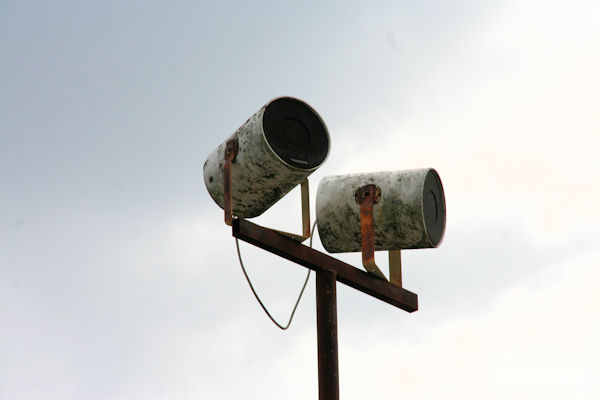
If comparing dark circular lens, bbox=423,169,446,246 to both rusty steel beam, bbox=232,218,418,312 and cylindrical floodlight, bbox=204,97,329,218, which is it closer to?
rusty steel beam, bbox=232,218,418,312

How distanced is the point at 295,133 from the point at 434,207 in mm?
1259

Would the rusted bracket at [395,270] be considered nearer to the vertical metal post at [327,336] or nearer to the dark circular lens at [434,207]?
the dark circular lens at [434,207]

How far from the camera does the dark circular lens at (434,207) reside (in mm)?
7566

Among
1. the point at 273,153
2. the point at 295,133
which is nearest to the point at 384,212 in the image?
the point at 295,133

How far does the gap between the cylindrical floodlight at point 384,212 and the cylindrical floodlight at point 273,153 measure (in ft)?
1.57

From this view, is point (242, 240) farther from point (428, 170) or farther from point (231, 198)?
point (428, 170)

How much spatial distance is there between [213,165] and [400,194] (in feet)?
4.02

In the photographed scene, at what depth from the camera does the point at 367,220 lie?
24.4 feet

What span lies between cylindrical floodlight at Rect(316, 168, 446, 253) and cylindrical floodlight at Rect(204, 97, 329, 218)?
48cm

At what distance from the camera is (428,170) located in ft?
25.1

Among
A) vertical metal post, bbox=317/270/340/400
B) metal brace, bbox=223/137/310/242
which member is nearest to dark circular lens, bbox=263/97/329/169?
metal brace, bbox=223/137/310/242

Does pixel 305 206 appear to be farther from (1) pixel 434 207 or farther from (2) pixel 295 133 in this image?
(1) pixel 434 207

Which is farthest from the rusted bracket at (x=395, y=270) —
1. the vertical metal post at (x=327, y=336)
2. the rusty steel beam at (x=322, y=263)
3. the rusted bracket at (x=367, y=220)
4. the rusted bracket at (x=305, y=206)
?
the rusted bracket at (x=305, y=206)

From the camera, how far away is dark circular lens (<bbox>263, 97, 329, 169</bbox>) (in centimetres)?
692
